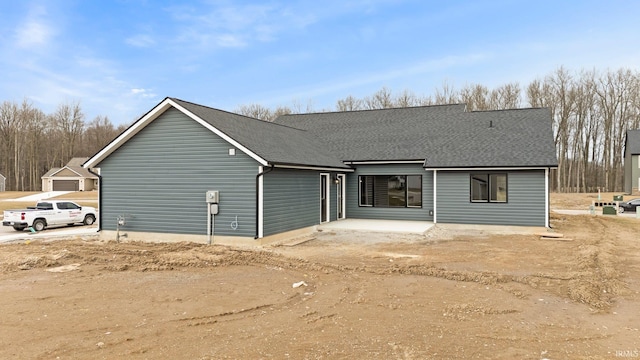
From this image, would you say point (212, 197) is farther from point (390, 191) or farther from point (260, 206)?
point (390, 191)

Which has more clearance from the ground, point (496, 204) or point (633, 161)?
point (633, 161)

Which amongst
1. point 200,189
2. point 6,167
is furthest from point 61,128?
point 200,189

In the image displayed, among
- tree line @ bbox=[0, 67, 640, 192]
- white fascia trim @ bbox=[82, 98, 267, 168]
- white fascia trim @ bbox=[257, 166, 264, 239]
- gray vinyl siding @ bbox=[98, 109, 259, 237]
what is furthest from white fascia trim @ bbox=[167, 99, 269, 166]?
tree line @ bbox=[0, 67, 640, 192]

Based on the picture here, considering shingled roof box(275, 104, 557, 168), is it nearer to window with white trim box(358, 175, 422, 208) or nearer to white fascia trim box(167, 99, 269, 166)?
window with white trim box(358, 175, 422, 208)

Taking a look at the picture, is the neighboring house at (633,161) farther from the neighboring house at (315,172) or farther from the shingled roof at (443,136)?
the shingled roof at (443,136)

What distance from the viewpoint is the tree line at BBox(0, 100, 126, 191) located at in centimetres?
5834

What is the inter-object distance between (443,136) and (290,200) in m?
8.70

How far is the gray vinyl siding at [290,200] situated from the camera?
41.7 ft

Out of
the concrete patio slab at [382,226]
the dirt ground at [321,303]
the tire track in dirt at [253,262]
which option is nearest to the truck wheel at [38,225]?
the tire track in dirt at [253,262]

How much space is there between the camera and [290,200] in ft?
45.6

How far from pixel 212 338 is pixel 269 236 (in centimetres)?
776

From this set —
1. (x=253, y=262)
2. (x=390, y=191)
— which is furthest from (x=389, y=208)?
(x=253, y=262)

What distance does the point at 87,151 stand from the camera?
64.4 meters

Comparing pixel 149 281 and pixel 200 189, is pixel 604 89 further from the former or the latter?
pixel 149 281
